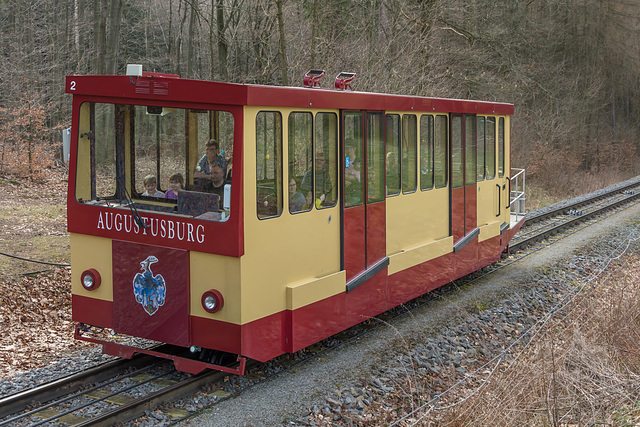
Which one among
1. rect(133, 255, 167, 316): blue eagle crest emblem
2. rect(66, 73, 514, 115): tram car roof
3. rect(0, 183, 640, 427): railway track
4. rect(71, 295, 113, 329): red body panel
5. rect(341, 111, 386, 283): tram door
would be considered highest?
rect(66, 73, 514, 115): tram car roof

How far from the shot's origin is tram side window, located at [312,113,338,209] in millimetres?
7359

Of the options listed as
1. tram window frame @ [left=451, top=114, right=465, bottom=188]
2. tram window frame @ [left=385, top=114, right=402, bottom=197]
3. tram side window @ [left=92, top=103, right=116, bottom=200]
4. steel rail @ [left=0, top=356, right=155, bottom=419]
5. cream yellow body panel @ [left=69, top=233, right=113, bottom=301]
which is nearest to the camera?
steel rail @ [left=0, top=356, right=155, bottom=419]

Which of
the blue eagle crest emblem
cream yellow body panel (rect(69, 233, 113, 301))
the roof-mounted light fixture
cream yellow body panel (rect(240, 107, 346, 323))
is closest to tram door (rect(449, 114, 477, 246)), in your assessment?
the roof-mounted light fixture

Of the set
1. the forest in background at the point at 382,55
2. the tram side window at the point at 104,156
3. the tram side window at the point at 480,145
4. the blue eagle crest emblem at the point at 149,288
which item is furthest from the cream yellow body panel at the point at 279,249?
the forest in background at the point at 382,55

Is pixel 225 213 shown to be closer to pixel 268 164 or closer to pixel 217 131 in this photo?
pixel 268 164

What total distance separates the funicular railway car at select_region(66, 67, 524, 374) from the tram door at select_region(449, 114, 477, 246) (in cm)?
208

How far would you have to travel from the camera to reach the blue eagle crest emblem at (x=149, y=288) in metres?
6.84

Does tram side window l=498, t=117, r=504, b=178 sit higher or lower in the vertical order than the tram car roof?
lower

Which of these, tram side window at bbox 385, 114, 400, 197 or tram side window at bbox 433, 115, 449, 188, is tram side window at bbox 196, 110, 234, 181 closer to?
tram side window at bbox 385, 114, 400, 197

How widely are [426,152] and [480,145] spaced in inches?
→ 86.3

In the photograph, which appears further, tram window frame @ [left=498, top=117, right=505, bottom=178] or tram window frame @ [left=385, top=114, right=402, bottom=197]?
tram window frame @ [left=498, top=117, right=505, bottom=178]

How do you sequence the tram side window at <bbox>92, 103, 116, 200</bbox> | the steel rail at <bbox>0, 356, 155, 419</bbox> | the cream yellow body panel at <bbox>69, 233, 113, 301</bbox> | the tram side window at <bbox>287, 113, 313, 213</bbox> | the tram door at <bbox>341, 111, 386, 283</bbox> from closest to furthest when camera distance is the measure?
the steel rail at <bbox>0, 356, 155, 419</bbox>, the tram side window at <bbox>287, 113, 313, 213</bbox>, the cream yellow body panel at <bbox>69, 233, 113, 301</bbox>, the tram side window at <bbox>92, 103, 116, 200</bbox>, the tram door at <bbox>341, 111, 386, 283</bbox>

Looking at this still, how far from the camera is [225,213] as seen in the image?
6539 millimetres

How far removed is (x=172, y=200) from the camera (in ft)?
23.2
